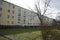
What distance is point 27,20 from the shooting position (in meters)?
51.2

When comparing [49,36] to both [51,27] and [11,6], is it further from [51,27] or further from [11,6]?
[11,6]

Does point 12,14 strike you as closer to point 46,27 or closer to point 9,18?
point 9,18

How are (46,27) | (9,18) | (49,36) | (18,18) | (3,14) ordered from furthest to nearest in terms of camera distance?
1. (18,18)
2. (9,18)
3. (3,14)
4. (49,36)
5. (46,27)

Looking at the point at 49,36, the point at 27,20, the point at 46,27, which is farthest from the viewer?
the point at 27,20

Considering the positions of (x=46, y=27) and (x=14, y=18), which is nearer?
(x=46, y=27)

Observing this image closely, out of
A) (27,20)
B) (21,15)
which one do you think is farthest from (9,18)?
(27,20)

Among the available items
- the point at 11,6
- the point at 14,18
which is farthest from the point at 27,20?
the point at 11,6

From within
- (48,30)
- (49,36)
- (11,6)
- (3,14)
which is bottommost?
(49,36)

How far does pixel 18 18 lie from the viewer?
1822 inches

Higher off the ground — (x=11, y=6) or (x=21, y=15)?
(x=11, y=6)

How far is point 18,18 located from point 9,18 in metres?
6.57

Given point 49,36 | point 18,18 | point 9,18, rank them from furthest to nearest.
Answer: point 18,18
point 9,18
point 49,36

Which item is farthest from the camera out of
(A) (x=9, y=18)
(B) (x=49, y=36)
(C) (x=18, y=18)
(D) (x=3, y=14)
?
(C) (x=18, y=18)

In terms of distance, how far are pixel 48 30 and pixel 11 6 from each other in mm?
34804
